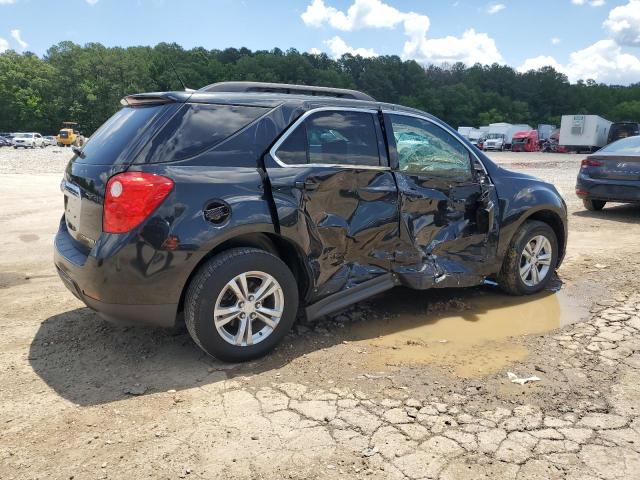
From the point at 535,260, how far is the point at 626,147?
6267 millimetres

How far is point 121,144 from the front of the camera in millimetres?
3412

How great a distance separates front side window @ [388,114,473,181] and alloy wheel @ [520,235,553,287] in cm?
104

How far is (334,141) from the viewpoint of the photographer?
395 centimetres

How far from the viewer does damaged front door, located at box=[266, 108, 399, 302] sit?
367 cm

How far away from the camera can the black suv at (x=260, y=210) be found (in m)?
3.22

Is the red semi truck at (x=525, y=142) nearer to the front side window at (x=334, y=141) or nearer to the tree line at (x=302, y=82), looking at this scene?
the tree line at (x=302, y=82)

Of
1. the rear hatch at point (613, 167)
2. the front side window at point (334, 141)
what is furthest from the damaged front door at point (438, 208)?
the rear hatch at point (613, 167)

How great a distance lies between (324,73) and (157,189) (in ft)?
359

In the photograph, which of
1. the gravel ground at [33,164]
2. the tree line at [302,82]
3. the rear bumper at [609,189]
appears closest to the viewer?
the rear bumper at [609,189]

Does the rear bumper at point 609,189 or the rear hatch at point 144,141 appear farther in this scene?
the rear bumper at point 609,189

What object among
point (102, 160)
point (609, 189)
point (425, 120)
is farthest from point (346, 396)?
point (609, 189)

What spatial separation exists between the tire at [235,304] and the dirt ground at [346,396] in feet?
0.52

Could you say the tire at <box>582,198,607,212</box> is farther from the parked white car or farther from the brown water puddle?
the parked white car

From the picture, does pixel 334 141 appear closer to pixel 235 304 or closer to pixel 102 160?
pixel 235 304
